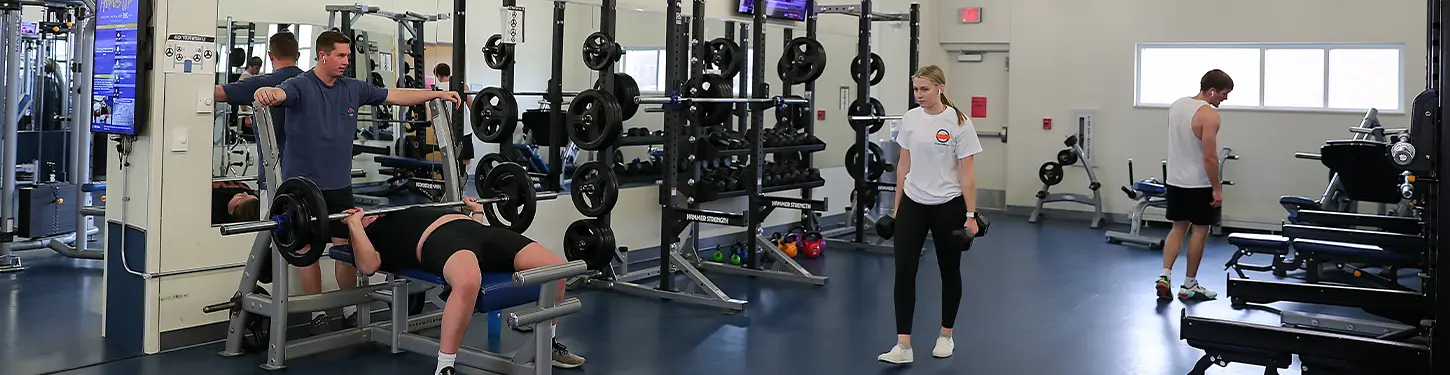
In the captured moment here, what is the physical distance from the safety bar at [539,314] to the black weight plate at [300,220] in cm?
62

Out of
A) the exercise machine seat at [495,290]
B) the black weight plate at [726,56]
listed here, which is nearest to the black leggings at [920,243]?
the exercise machine seat at [495,290]

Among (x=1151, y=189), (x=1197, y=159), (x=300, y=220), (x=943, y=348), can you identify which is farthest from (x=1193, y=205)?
(x=300, y=220)

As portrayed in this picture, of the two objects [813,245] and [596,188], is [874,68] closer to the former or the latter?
[813,245]

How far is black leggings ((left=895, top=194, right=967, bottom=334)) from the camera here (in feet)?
12.8

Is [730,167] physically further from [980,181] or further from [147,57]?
[980,181]

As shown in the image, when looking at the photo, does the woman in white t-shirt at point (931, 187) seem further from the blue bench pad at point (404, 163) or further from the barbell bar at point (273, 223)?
the blue bench pad at point (404, 163)

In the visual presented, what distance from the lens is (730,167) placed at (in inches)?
248

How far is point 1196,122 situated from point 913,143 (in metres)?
1.81

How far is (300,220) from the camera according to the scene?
3408 mm

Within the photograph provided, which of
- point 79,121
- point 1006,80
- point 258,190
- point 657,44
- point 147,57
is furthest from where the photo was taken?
point 1006,80

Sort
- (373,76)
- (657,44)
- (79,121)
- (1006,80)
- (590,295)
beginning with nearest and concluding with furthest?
1. (373,76)
2. (590,295)
3. (79,121)
4. (657,44)
5. (1006,80)

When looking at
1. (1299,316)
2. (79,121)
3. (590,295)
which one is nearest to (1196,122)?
(1299,316)

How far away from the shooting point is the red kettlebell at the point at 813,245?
6.76 m

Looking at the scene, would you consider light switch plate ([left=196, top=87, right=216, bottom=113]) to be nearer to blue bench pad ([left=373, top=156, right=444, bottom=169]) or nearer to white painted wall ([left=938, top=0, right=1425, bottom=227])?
blue bench pad ([left=373, top=156, right=444, bottom=169])
